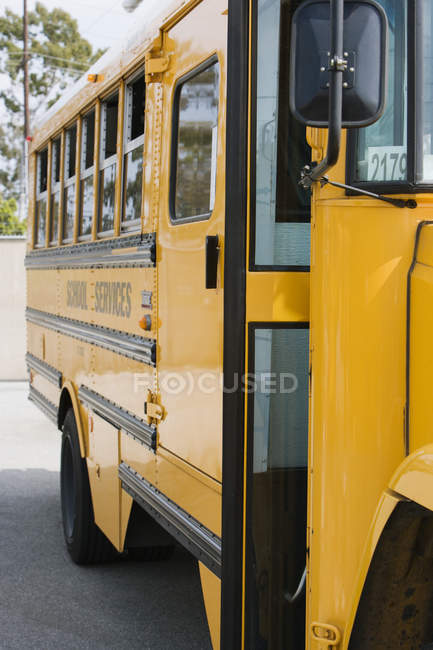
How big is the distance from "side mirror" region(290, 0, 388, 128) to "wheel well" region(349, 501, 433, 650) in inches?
36.9

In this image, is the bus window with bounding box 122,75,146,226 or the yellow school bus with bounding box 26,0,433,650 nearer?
the yellow school bus with bounding box 26,0,433,650

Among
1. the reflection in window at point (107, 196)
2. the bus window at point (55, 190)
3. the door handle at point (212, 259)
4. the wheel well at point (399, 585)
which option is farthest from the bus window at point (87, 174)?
the wheel well at point (399, 585)

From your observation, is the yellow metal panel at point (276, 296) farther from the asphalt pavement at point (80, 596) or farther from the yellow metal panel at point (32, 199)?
the yellow metal panel at point (32, 199)

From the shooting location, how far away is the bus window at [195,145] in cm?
296

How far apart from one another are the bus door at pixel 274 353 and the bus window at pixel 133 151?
126 cm

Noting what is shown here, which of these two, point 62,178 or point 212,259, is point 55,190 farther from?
point 212,259

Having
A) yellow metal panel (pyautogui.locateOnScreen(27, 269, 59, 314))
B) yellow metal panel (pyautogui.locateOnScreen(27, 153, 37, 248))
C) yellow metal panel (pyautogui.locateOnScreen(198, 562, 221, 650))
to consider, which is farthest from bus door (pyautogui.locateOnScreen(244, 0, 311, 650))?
yellow metal panel (pyautogui.locateOnScreen(27, 153, 37, 248))

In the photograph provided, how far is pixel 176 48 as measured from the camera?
333 cm

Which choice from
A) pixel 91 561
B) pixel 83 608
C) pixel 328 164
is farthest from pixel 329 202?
pixel 91 561

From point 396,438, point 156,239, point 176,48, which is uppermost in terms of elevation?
point 176,48

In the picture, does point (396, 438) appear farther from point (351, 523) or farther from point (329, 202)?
point (329, 202)

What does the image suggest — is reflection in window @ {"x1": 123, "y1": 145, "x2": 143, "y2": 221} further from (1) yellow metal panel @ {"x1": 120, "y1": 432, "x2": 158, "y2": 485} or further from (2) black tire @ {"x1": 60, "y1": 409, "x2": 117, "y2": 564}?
(2) black tire @ {"x1": 60, "y1": 409, "x2": 117, "y2": 564}

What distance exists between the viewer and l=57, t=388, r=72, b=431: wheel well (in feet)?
18.1

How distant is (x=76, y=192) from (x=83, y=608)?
91.4 inches
